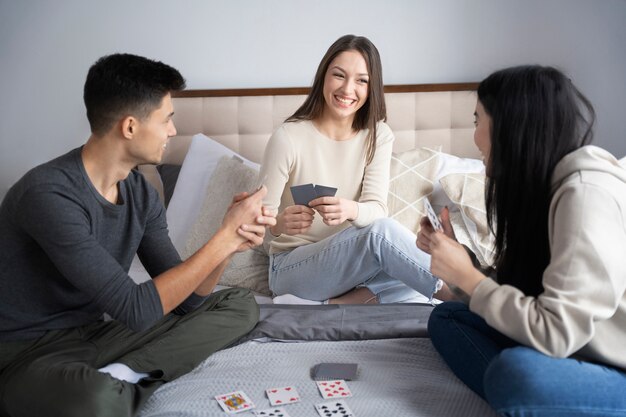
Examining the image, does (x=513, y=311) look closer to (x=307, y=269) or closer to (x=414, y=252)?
(x=414, y=252)

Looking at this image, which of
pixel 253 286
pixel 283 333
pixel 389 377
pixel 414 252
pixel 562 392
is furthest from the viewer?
pixel 253 286

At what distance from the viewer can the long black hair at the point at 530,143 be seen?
1.68m

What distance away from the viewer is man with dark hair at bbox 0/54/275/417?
176 centimetres

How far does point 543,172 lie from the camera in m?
1.68

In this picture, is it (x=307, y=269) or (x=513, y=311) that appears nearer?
(x=513, y=311)

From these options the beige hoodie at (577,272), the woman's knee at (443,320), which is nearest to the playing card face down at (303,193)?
the woman's knee at (443,320)

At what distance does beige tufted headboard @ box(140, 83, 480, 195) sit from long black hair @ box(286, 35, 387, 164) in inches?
27.3

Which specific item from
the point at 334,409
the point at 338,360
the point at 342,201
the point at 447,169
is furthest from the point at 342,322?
the point at 447,169

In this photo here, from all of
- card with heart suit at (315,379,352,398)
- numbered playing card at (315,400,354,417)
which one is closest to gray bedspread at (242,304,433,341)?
card with heart suit at (315,379,352,398)

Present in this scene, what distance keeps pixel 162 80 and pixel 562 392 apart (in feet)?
4.36

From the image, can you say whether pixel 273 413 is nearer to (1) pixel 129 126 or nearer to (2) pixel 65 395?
(2) pixel 65 395

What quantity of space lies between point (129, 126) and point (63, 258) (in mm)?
408

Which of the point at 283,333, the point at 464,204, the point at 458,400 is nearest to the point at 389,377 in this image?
the point at 458,400

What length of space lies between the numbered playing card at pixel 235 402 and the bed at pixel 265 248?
0.02 m
